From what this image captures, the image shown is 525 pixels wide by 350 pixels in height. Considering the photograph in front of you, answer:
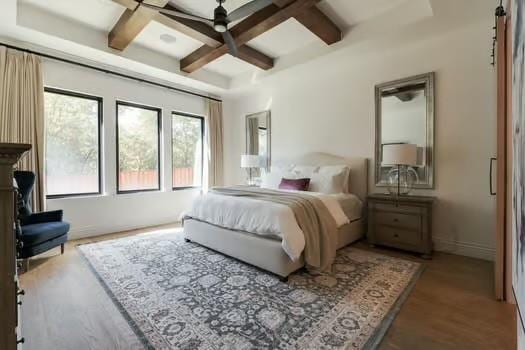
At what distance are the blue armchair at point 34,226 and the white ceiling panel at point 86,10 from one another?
6.62 ft

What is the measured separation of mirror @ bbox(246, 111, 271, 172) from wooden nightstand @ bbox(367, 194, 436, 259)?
242cm

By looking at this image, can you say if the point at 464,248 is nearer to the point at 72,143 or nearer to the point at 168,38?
the point at 168,38

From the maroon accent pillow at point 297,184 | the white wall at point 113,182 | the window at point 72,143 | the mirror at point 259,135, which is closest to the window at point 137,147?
the white wall at point 113,182

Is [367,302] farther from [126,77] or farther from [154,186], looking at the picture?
[126,77]

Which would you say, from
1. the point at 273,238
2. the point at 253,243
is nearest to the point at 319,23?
Answer: the point at 273,238

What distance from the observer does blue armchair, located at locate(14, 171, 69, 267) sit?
257 centimetres

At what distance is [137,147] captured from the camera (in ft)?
14.9

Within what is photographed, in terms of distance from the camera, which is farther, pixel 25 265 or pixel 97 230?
pixel 97 230

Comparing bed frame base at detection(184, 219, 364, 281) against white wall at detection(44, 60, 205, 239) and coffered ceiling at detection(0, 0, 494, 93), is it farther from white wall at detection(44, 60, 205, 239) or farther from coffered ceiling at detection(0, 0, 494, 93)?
coffered ceiling at detection(0, 0, 494, 93)

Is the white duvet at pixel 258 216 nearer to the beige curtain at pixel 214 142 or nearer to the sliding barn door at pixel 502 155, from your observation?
the sliding barn door at pixel 502 155

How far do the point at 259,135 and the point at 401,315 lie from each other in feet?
13.6

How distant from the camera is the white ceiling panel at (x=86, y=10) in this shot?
285 cm

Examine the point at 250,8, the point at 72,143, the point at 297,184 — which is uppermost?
the point at 250,8

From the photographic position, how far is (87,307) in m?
1.90
